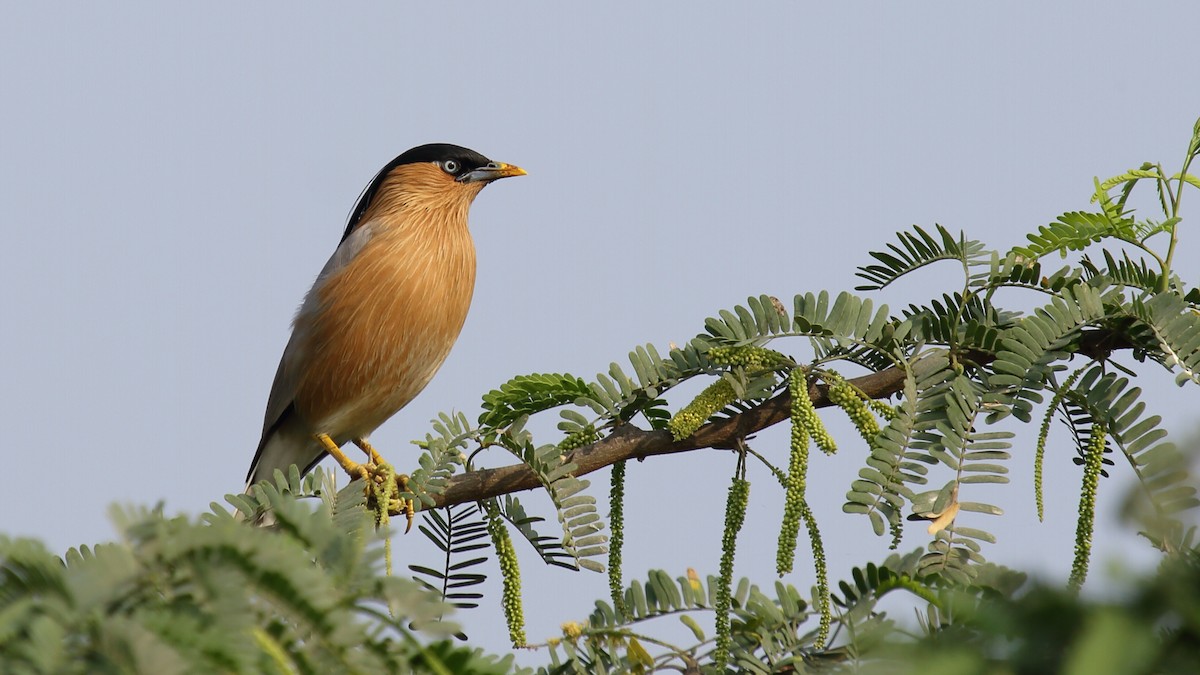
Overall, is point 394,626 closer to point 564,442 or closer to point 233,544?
point 233,544

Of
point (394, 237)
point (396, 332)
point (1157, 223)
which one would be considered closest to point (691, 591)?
point (1157, 223)

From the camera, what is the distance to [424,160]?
650cm

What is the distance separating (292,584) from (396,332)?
4.15m

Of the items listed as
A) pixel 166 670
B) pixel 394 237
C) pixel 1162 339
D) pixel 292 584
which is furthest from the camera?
pixel 394 237

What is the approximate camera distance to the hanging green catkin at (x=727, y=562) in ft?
7.55

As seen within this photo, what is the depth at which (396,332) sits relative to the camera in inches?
210

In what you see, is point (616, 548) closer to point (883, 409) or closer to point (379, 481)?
point (883, 409)

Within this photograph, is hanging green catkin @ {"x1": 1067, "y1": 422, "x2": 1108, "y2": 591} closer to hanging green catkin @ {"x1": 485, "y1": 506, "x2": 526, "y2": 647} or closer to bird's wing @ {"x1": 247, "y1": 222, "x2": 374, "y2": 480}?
hanging green catkin @ {"x1": 485, "y1": 506, "x2": 526, "y2": 647}

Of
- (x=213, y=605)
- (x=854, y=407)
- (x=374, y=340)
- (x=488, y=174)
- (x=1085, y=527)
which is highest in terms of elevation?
(x=488, y=174)

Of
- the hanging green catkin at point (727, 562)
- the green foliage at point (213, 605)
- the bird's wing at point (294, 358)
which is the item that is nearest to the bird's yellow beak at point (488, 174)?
the bird's wing at point (294, 358)

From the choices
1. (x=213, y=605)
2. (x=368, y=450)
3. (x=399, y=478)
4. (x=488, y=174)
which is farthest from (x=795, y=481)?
(x=488, y=174)

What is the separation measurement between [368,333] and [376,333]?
0.04 meters

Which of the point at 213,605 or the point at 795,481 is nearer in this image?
the point at 213,605

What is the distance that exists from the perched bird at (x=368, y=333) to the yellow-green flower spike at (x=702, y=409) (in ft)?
9.18
